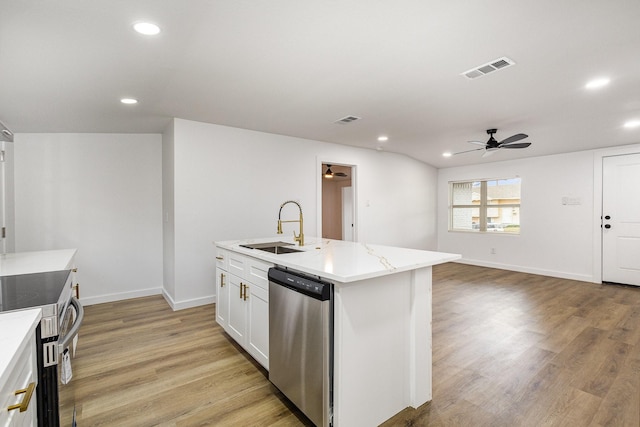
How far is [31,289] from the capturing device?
1362 mm

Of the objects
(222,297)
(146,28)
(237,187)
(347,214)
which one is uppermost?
(146,28)

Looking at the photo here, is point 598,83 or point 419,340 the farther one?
→ point 598,83

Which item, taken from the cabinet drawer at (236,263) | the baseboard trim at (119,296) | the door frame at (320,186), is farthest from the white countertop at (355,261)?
the baseboard trim at (119,296)

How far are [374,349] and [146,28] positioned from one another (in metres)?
2.33

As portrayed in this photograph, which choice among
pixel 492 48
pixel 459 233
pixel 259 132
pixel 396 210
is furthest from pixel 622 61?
pixel 459 233

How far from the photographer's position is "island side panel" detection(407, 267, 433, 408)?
6.34 feet

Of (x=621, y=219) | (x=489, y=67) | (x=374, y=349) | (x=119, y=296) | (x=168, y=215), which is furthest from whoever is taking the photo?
(x=621, y=219)

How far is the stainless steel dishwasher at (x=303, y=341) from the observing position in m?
1.62

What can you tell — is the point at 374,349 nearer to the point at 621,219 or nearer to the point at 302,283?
the point at 302,283

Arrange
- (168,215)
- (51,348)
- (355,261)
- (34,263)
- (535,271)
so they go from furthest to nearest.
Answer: (535,271), (168,215), (34,263), (355,261), (51,348)

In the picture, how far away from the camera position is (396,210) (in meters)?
6.43

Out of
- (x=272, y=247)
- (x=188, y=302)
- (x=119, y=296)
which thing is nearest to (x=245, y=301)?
(x=272, y=247)

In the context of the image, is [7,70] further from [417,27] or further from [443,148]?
[443,148]

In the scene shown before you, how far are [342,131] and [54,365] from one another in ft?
13.2
